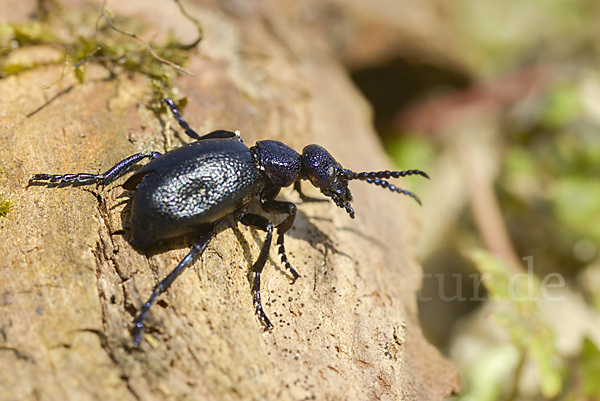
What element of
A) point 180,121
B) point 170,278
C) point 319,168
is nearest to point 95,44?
point 180,121

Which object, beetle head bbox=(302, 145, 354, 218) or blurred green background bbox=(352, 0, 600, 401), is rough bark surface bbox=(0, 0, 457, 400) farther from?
blurred green background bbox=(352, 0, 600, 401)

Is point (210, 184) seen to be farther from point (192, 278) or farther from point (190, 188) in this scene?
point (192, 278)

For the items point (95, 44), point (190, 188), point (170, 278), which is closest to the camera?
point (170, 278)

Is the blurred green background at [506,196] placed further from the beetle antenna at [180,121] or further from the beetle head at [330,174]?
the beetle antenna at [180,121]

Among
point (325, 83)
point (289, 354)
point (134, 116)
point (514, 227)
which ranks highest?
point (325, 83)

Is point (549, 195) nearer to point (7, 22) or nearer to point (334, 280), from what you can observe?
point (334, 280)

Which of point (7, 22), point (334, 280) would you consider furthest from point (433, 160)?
point (7, 22)

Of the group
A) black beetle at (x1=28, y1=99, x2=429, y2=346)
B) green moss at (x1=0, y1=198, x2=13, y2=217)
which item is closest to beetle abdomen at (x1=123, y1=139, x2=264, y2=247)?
black beetle at (x1=28, y1=99, x2=429, y2=346)

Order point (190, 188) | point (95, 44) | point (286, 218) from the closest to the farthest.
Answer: point (190, 188)
point (286, 218)
point (95, 44)
